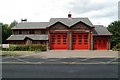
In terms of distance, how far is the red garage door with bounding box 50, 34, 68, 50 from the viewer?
43.1m

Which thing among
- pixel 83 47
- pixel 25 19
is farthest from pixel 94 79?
pixel 25 19

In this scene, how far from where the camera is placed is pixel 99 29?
47.6 metres

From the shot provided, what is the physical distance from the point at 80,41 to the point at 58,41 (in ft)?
12.8

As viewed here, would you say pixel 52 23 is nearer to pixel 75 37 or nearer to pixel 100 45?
pixel 75 37

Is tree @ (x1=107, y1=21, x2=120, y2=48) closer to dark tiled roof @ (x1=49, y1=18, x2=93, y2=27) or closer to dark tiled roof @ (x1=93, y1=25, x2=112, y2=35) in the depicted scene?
dark tiled roof @ (x1=93, y1=25, x2=112, y2=35)

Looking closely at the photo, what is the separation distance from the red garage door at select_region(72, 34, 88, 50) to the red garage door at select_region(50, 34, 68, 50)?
4.69 ft

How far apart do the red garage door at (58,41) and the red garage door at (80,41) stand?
1.43 meters

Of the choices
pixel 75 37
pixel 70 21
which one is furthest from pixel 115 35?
pixel 75 37

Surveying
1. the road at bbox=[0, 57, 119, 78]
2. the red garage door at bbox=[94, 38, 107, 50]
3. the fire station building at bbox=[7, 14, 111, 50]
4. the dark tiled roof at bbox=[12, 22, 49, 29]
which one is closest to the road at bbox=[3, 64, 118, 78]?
the road at bbox=[0, 57, 119, 78]

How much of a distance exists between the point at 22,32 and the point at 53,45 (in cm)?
935

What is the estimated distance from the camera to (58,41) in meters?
43.2

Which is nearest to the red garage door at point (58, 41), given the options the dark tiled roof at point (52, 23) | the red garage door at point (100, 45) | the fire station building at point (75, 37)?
the fire station building at point (75, 37)

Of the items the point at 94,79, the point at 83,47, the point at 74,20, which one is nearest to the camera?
the point at 94,79

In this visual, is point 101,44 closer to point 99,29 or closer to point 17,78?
point 99,29
